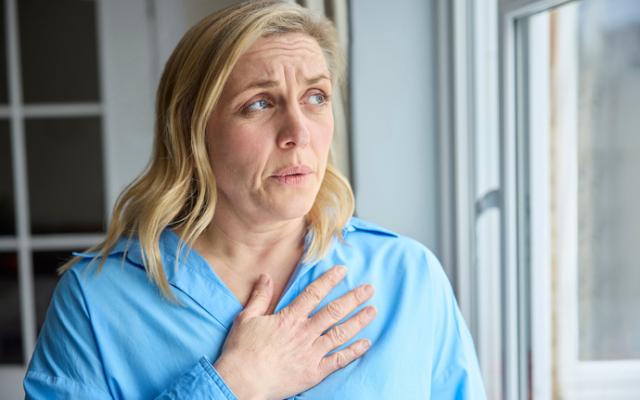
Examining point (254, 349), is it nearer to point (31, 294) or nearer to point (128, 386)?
point (128, 386)

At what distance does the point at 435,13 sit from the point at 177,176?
1.15 meters

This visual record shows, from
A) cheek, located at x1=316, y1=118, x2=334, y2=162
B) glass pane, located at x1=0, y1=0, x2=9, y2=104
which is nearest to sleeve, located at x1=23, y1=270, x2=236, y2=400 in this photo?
cheek, located at x1=316, y1=118, x2=334, y2=162

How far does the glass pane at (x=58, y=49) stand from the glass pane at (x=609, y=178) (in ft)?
6.78

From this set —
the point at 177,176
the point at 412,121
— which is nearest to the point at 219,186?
the point at 177,176

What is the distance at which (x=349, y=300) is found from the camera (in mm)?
1145

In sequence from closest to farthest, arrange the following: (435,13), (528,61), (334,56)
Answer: (334,56) < (528,61) < (435,13)

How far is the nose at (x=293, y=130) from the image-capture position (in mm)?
1080

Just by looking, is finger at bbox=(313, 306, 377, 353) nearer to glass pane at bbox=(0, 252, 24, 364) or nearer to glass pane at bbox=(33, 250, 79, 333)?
glass pane at bbox=(33, 250, 79, 333)

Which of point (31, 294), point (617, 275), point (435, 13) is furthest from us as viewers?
point (31, 294)

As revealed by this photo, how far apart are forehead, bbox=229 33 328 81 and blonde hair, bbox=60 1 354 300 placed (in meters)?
0.01

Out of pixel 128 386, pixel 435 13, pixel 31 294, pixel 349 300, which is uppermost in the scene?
pixel 435 13

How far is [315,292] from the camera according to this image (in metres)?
1.15

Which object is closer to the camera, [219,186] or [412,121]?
[219,186]

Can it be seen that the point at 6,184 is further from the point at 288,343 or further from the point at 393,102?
the point at 288,343
